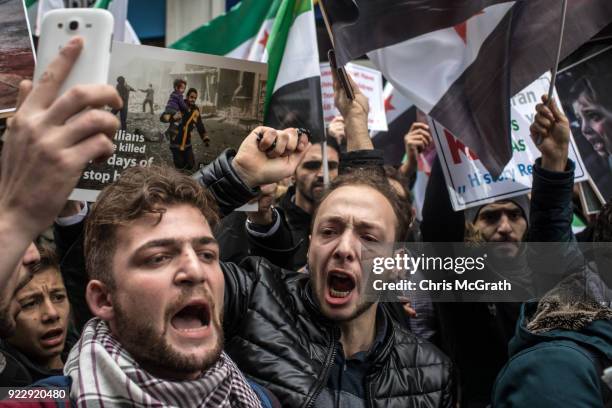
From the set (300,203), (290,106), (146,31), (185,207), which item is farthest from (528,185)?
(146,31)

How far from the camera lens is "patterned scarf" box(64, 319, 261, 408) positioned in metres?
1.88

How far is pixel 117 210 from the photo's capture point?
2.14 m

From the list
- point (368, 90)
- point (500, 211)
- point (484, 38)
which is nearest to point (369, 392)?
point (484, 38)

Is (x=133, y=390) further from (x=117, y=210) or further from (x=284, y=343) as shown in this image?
(x=284, y=343)

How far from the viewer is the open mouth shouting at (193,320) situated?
6.71ft

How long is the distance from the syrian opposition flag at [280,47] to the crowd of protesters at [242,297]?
0.39m

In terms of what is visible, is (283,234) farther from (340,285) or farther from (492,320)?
(492,320)

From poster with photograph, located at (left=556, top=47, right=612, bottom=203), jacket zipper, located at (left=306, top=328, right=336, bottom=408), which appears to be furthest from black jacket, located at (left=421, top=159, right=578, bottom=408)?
poster with photograph, located at (left=556, top=47, right=612, bottom=203)

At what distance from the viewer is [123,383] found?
1.88m

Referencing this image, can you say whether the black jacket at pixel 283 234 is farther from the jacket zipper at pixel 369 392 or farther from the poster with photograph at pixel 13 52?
the poster with photograph at pixel 13 52

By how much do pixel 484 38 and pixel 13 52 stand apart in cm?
206

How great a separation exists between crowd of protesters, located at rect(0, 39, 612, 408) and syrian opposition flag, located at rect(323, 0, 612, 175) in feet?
0.83

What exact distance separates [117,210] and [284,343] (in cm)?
72

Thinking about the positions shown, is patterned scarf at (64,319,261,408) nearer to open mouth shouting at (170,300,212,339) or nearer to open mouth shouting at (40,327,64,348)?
open mouth shouting at (170,300,212,339)
